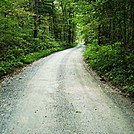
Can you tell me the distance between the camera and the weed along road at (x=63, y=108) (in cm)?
524

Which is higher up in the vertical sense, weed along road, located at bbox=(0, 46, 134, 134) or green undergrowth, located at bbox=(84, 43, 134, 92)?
green undergrowth, located at bbox=(84, 43, 134, 92)

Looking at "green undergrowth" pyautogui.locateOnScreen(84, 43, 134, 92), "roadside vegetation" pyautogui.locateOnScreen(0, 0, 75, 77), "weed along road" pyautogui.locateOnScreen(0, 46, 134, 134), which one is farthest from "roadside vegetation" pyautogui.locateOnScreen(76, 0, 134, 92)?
"roadside vegetation" pyautogui.locateOnScreen(0, 0, 75, 77)

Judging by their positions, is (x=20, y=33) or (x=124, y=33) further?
(x=20, y=33)

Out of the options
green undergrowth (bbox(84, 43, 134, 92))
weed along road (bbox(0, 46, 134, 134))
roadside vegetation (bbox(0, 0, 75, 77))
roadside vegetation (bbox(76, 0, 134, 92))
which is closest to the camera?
weed along road (bbox(0, 46, 134, 134))

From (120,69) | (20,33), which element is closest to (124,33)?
(120,69)

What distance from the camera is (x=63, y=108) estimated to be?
6613 mm

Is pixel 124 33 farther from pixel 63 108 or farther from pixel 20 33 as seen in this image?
pixel 20 33

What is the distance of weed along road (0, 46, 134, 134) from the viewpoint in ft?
17.2

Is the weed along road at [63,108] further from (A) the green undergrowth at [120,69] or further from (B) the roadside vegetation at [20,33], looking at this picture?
(B) the roadside vegetation at [20,33]

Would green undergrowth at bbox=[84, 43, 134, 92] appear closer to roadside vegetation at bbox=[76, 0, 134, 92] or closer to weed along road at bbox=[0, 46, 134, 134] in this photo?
roadside vegetation at bbox=[76, 0, 134, 92]

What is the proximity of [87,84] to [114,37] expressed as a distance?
9.30 meters

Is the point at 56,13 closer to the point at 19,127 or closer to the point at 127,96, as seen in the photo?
the point at 127,96

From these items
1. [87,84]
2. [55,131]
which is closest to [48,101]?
[55,131]

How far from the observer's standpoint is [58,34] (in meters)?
44.8
